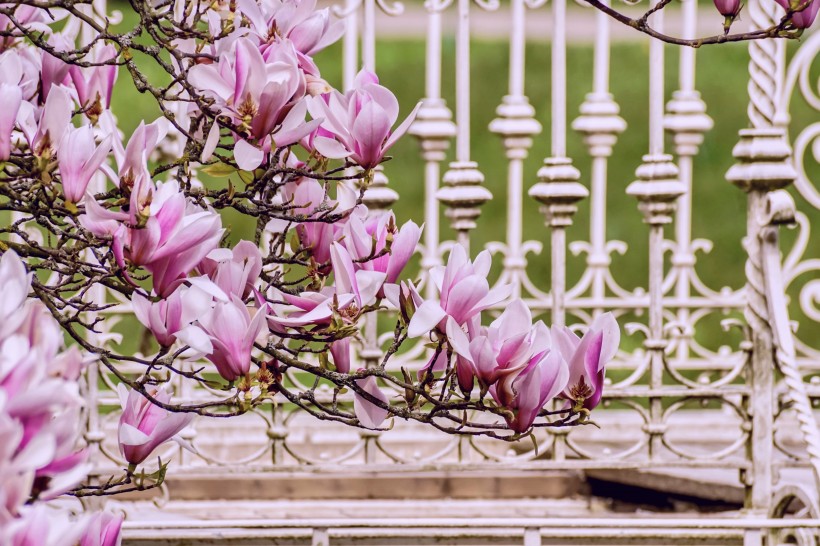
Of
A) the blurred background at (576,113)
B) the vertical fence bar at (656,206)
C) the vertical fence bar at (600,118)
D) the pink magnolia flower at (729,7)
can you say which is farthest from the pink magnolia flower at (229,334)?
the blurred background at (576,113)

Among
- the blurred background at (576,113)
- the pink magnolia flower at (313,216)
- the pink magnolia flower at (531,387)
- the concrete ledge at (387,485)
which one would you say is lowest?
the concrete ledge at (387,485)

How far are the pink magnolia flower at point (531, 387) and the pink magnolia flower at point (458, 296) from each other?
8cm

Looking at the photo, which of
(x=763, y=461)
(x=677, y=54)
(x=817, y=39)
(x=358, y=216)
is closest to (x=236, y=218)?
(x=677, y=54)

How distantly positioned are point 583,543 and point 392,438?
1.14 metres

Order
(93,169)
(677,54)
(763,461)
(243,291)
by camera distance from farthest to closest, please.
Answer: (677,54), (763,461), (243,291), (93,169)

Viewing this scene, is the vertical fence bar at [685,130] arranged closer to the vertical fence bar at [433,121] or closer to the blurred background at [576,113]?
the vertical fence bar at [433,121]

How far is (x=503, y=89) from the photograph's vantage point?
8.66m

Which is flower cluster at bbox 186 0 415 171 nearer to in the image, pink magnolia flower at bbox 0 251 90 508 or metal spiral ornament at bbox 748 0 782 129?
pink magnolia flower at bbox 0 251 90 508

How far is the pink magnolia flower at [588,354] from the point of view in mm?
1401

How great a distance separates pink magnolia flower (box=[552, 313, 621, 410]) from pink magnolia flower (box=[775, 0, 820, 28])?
485 millimetres

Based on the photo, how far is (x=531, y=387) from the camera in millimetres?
1358

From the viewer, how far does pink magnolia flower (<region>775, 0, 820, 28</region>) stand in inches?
60.3

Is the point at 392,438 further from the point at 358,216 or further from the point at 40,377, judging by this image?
the point at 40,377

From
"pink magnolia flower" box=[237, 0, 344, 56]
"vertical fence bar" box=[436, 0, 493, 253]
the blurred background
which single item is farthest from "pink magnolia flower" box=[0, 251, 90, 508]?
the blurred background
